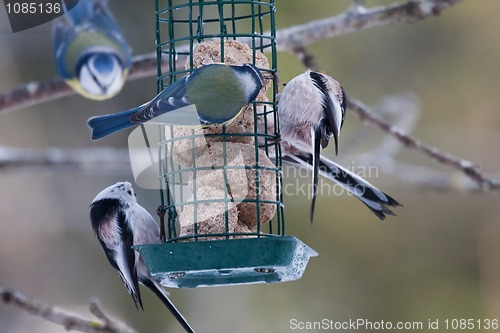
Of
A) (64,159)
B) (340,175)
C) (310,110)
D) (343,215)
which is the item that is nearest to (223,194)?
(310,110)

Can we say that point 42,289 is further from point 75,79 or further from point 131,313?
point 75,79

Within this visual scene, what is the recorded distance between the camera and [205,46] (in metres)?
4.14

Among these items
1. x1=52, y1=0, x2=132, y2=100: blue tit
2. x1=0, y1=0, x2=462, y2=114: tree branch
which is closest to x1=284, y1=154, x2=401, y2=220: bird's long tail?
x1=0, y1=0, x2=462, y2=114: tree branch

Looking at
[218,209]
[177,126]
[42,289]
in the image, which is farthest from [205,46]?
[42,289]

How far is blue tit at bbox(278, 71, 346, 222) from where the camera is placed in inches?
171

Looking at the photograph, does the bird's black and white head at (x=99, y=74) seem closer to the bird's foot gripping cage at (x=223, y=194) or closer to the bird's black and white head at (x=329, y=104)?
the bird's foot gripping cage at (x=223, y=194)

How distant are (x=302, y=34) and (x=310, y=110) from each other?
22.2 inches

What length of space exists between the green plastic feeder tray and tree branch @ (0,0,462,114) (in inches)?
44.4

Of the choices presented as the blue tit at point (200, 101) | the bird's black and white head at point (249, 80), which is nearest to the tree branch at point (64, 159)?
the blue tit at point (200, 101)

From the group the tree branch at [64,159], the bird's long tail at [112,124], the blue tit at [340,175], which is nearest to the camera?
the bird's long tail at [112,124]

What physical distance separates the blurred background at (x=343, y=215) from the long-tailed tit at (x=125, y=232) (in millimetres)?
3410

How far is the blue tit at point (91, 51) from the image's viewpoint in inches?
156

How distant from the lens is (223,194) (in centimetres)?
395

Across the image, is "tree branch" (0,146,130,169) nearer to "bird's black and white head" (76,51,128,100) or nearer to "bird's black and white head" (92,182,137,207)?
"bird's black and white head" (92,182,137,207)
